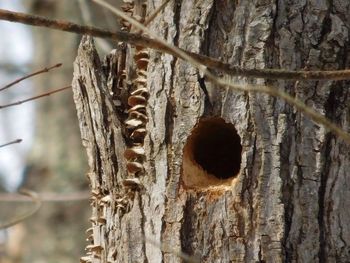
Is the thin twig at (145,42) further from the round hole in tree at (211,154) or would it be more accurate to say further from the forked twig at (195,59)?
the round hole in tree at (211,154)

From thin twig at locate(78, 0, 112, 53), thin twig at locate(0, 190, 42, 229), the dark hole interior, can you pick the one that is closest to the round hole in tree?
the dark hole interior

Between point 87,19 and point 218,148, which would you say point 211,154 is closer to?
point 218,148

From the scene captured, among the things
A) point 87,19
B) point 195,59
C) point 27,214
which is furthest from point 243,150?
point 87,19

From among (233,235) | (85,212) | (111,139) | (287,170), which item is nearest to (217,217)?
(233,235)

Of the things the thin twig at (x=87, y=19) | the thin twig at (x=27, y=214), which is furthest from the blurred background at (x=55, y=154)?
the thin twig at (x=27, y=214)

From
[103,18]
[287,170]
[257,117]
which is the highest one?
[103,18]

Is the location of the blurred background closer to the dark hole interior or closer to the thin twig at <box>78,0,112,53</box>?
the thin twig at <box>78,0,112,53</box>

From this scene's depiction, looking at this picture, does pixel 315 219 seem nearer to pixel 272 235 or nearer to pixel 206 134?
pixel 272 235
